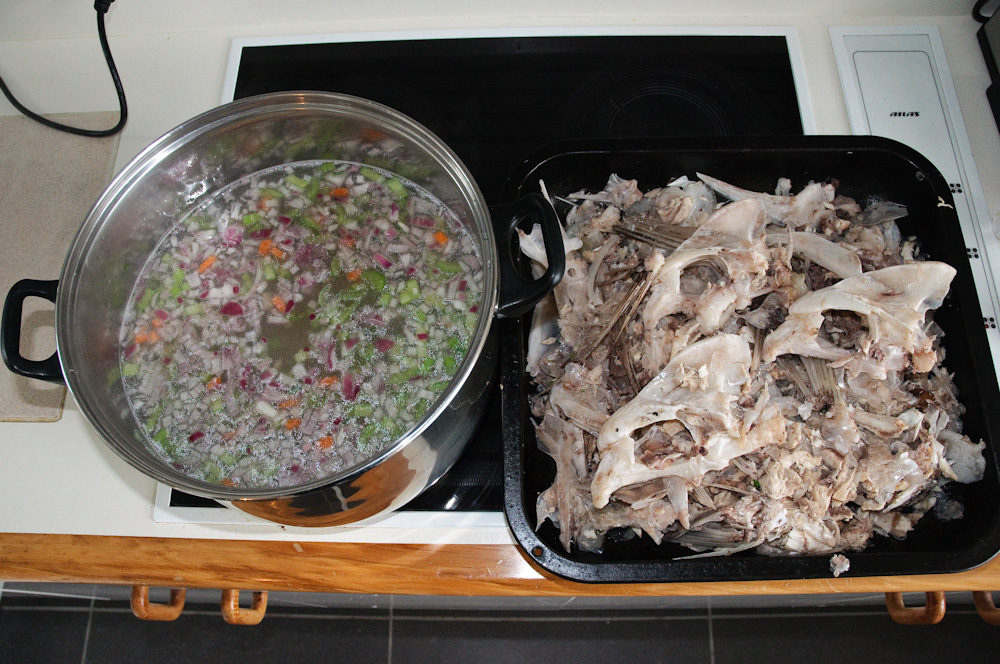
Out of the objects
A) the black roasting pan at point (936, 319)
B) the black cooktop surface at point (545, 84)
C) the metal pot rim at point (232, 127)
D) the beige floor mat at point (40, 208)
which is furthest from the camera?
the black cooktop surface at point (545, 84)

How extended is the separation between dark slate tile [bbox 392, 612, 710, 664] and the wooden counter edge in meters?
0.74

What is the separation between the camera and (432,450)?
0.81 m

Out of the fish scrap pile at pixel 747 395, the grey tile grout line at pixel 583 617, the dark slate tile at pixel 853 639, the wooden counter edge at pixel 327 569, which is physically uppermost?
the fish scrap pile at pixel 747 395

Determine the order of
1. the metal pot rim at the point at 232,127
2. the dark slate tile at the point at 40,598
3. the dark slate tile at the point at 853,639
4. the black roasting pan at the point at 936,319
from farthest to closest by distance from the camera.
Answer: the dark slate tile at the point at 40,598 → the dark slate tile at the point at 853,639 → the black roasting pan at the point at 936,319 → the metal pot rim at the point at 232,127

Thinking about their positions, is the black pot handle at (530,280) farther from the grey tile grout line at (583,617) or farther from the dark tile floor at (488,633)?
the grey tile grout line at (583,617)

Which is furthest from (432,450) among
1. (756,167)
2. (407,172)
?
(756,167)

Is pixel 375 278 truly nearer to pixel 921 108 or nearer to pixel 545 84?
pixel 545 84

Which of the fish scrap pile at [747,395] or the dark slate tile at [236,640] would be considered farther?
the dark slate tile at [236,640]

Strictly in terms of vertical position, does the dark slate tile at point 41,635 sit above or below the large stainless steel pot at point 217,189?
below

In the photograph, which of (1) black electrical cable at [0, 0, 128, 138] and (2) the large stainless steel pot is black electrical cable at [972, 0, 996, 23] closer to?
(2) the large stainless steel pot

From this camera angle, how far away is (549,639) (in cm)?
162

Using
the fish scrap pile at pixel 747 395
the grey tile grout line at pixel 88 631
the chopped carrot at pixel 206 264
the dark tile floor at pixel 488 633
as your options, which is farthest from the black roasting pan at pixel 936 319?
the grey tile grout line at pixel 88 631

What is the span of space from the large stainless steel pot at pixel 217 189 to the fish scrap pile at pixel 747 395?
0.18 meters

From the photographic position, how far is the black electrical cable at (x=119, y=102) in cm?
119
